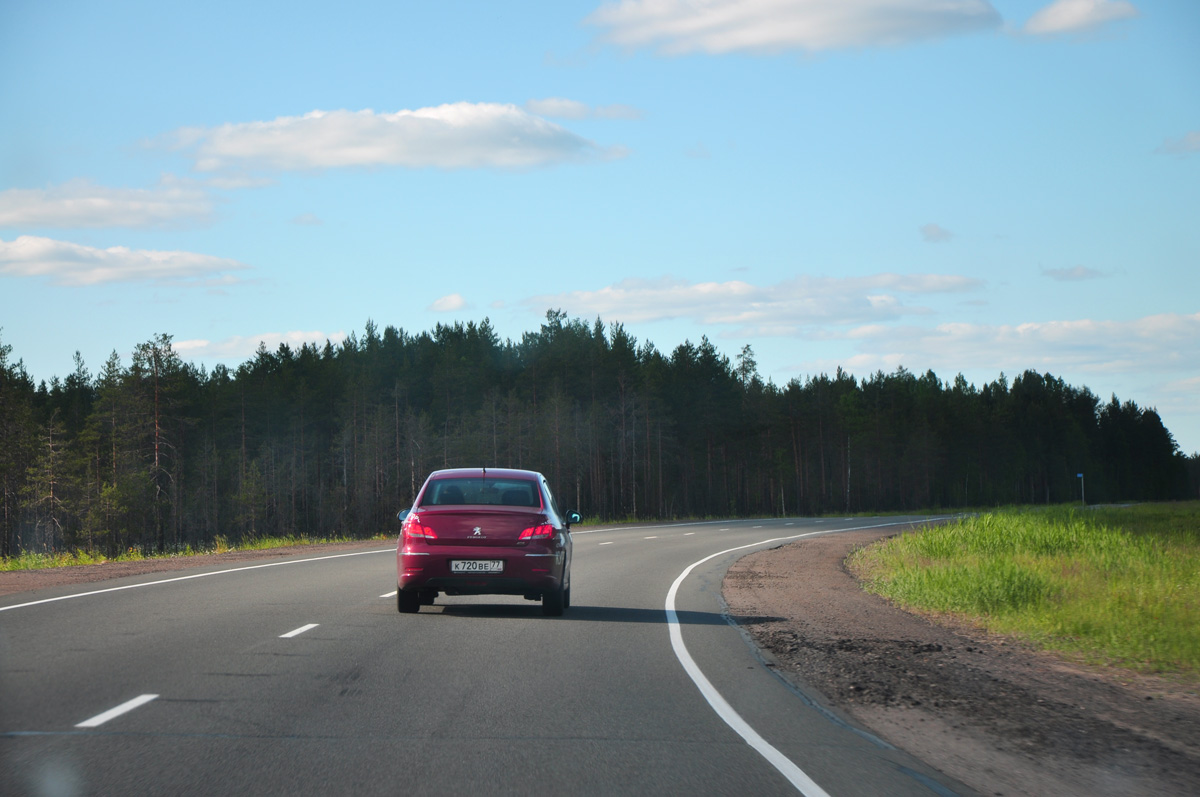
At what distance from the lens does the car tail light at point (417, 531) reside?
1336cm

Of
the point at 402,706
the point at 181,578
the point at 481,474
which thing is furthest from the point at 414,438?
the point at 402,706

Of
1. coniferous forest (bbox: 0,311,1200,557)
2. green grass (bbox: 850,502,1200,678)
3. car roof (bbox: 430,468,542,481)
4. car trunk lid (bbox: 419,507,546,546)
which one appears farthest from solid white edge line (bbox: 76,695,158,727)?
coniferous forest (bbox: 0,311,1200,557)

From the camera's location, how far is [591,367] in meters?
101

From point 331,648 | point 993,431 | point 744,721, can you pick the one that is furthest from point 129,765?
point 993,431

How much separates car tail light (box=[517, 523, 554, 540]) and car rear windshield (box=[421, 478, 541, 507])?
45 cm

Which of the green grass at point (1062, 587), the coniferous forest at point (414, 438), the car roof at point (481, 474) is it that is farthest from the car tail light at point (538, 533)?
the coniferous forest at point (414, 438)

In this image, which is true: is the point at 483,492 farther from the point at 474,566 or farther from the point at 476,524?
the point at 474,566

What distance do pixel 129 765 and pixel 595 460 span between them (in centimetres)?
8821

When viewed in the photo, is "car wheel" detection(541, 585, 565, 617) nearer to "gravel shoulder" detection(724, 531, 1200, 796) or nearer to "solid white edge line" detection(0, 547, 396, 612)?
"gravel shoulder" detection(724, 531, 1200, 796)

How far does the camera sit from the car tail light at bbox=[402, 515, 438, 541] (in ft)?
43.8

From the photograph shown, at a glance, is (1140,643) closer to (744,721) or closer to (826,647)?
(826,647)

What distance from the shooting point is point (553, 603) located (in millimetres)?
13812

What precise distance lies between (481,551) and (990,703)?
6.49 metres

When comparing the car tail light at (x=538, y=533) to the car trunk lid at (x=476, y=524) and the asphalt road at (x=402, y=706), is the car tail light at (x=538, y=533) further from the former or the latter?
the asphalt road at (x=402, y=706)
